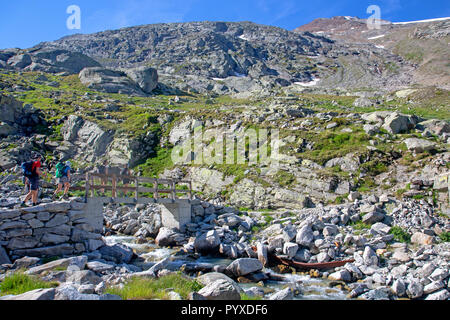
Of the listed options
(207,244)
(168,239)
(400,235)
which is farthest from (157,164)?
(400,235)

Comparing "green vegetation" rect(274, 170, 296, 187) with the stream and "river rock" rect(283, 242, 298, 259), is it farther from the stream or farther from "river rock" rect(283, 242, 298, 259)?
the stream

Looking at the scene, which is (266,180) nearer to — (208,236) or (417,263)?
(208,236)

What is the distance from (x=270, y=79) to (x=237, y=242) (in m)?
105

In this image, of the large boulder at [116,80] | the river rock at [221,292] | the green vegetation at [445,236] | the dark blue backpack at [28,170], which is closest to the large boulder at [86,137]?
the dark blue backpack at [28,170]

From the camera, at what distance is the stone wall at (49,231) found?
10.4 metres

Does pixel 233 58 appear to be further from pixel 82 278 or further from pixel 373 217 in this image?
pixel 82 278

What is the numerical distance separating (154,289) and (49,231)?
7.01 metres

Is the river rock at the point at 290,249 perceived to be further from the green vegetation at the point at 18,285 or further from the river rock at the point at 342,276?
the green vegetation at the point at 18,285

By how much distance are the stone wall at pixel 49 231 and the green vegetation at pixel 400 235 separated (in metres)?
14.1

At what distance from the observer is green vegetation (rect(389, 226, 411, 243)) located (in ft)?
42.7

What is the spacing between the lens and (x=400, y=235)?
13.2 m

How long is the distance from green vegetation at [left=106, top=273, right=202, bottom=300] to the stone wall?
5.37m

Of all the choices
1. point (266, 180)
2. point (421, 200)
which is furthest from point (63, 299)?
point (266, 180)

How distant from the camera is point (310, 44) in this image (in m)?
174
